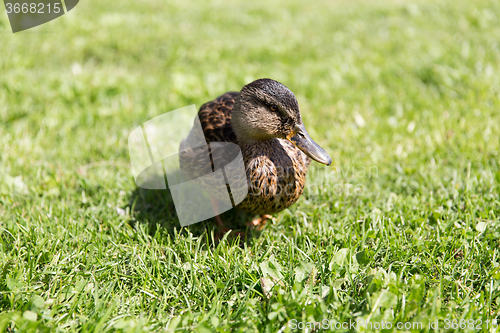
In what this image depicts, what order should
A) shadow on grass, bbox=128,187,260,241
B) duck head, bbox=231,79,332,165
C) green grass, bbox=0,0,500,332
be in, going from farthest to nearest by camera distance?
shadow on grass, bbox=128,187,260,241, duck head, bbox=231,79,332,165, green grass, bbox=0,0,500,332

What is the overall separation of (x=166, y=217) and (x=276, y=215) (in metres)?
0.78

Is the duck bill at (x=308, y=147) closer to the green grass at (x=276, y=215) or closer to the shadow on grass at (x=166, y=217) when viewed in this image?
the green grass at (x=276, y=215)

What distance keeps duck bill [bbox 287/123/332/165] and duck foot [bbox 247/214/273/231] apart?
0.62m

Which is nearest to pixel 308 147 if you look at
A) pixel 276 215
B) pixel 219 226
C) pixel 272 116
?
pixel 272 116

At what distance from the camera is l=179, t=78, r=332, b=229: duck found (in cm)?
Result: 224

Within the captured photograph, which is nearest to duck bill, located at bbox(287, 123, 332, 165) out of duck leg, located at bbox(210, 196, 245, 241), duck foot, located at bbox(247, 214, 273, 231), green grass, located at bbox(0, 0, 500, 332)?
green grass, located at bbox(0, 0, 500, 332)

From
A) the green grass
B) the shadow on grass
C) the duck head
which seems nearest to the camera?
the green grass

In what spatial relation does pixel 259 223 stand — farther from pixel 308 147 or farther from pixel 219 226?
pixel 308 147

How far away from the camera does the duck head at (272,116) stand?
2.23 metres

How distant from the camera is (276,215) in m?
2.72

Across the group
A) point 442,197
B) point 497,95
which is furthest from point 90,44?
point 497,95

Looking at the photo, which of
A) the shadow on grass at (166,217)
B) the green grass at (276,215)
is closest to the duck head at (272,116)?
the green grass at (276,215)

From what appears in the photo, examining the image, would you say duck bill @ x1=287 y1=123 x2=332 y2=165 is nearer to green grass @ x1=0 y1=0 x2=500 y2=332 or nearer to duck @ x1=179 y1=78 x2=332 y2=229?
duck @ x1=179 y1=78 x2=332 y2=229

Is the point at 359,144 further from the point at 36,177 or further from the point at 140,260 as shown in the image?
the point at 36,177
